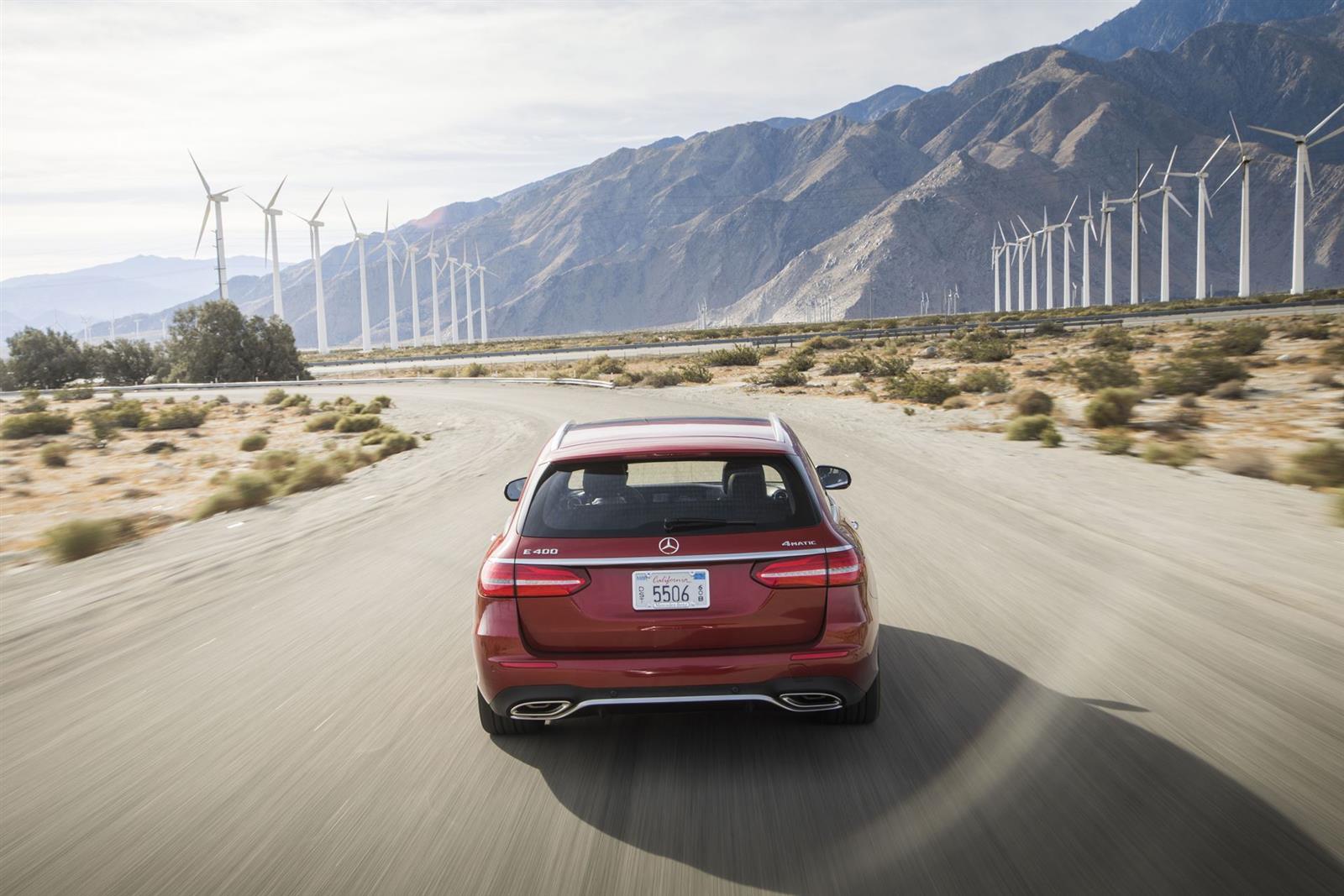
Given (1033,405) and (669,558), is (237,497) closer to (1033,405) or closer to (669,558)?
(669,558)

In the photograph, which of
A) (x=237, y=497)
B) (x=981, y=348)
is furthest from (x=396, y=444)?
(x=981, y=348)

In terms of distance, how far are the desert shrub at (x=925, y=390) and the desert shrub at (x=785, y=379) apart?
7.33 metres

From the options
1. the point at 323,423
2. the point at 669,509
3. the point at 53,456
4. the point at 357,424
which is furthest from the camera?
the point at 323,423

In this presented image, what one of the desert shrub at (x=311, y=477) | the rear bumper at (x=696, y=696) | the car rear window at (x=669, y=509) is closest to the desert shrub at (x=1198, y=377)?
the desert shrub at (x=311, y=477)

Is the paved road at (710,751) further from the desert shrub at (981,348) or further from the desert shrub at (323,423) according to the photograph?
the desert shrub at (981,348)

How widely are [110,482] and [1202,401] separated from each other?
21.8 m

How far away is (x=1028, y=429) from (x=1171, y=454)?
3702mm

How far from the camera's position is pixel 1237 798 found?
3982 mm

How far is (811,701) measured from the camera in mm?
4398

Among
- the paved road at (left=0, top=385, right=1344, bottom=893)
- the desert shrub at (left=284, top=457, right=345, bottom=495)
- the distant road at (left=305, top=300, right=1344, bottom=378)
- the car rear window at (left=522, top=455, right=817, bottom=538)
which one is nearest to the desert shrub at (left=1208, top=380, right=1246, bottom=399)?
the paved road at (left=0, top=385, right=1344, bottom=893)

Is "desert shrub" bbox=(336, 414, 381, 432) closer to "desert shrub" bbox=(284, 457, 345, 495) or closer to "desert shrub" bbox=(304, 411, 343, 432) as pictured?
"desert shrub" bbox=(304, 411, 343, 432)

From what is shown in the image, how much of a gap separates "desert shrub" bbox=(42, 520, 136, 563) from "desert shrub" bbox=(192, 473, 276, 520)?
6.17 feet

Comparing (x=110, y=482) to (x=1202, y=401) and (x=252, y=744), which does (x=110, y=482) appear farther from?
(x=1202, y=401)

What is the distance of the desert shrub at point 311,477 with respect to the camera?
53.6 feet
